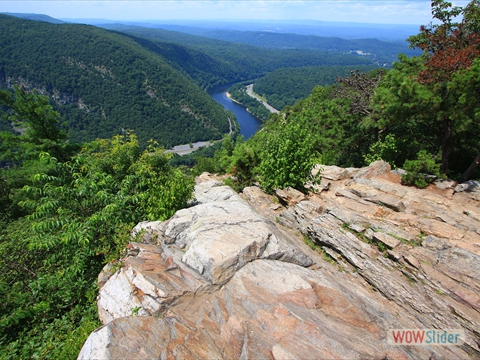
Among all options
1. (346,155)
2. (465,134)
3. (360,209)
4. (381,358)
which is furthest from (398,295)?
(346,155)

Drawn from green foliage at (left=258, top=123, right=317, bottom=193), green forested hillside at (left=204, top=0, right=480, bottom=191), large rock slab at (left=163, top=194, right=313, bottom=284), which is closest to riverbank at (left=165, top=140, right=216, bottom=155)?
green forested hillside at (left=204, top=0, right=480, bottom=191)

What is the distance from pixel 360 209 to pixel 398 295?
14.1 feet

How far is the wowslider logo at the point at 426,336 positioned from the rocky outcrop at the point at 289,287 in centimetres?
12

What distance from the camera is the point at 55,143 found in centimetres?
1892

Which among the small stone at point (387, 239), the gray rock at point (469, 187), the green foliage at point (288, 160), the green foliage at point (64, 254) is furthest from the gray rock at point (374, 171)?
the green foliage at point (64, 254)

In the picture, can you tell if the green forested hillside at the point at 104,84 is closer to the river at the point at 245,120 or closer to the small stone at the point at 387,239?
the river at the point at 245,120

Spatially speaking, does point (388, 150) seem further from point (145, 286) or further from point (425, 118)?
point (145, 286)

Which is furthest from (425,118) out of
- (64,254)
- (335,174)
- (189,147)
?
(189,147)

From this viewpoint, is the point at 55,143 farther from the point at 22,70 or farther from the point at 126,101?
the point at 22,70

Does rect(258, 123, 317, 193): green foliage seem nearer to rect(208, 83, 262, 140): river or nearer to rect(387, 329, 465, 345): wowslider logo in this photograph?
rect(387, 329, 465, 345): wowslider logo

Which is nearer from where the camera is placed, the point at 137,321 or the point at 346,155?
the point at 137,321

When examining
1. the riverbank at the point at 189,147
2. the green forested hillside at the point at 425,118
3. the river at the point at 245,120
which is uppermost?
the green forested hillside at the point at 425,118

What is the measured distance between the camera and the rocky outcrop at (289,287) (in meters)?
5.11

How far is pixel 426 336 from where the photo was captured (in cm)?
626
